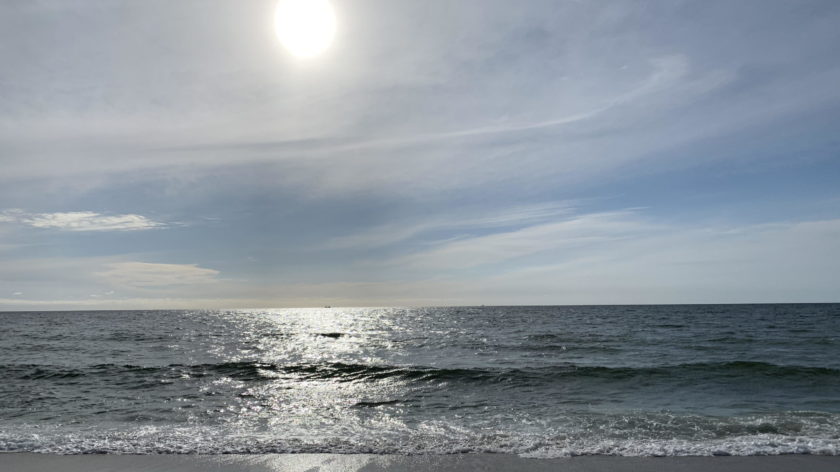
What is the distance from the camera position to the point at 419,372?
19.8 meters

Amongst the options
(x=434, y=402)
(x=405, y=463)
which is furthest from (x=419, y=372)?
(x=405, y=463)

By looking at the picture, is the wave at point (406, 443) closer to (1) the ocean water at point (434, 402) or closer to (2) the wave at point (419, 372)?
(1) the ocean water at point (434, 402)

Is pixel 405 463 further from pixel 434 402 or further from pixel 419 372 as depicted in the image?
pixel 419 372

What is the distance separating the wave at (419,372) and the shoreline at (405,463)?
33.0ft

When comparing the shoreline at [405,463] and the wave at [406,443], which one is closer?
the shoreline at [405,463]

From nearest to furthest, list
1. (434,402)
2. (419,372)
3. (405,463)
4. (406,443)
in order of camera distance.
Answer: (405,463), (406,443), (434,402), (419,372)

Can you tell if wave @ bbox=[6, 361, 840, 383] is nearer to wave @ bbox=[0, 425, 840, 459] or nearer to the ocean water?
the ocean water

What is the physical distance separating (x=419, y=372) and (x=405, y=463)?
12030 mm

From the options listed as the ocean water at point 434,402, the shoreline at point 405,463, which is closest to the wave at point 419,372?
the ocean water at point 434,402

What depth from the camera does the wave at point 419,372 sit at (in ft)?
60.8

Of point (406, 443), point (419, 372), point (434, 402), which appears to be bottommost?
point (419, 372)

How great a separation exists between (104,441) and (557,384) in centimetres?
1421

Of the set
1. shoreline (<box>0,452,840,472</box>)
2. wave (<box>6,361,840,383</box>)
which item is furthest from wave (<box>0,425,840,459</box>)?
wave (<box>6,361,840,383</box>)

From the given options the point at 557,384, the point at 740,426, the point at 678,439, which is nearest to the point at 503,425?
the point at 678,439
